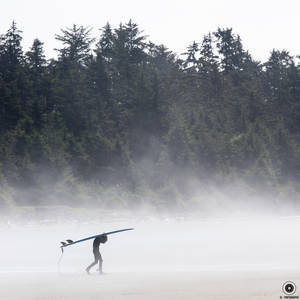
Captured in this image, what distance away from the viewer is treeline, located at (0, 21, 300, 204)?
234 ft

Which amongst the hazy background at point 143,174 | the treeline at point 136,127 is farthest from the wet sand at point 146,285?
the treeline at point 136,127

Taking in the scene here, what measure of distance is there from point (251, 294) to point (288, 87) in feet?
309

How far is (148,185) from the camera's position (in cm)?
7231

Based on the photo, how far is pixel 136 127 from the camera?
278ft

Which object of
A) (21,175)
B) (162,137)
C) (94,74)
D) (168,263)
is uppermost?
(94,74)

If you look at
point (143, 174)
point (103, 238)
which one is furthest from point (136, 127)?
point (103, 238)

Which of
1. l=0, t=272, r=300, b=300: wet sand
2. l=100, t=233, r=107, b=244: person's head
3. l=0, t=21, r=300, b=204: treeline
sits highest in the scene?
l=0, t=21, r=300, b=204: treeline

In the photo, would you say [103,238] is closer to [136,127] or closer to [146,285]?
[146,285]

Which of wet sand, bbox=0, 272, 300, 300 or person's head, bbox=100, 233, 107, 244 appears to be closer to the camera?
wet sand, bbox=0, 272, 300, 300

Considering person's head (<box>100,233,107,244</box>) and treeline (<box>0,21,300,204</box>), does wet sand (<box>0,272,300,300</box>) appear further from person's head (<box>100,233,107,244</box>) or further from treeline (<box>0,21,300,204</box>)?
treeline (<box>0,21,300,204</box>)

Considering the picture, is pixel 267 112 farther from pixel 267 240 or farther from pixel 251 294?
pixel 251 294

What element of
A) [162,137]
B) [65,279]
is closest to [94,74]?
[162,137]

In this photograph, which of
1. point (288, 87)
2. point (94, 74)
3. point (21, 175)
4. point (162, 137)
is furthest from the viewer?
point (288, 87)

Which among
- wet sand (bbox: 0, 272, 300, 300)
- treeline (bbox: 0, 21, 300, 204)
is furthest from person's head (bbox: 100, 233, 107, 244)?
treeline (bbox: 0, 21, 300, 204)
